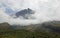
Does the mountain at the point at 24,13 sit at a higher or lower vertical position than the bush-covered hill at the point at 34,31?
higher

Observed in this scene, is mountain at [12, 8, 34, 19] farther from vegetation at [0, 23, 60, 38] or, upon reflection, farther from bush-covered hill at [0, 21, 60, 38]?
vegetation at [0, 23, 60, 38]

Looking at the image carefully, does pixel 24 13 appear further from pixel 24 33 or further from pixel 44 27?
pixel 44 27

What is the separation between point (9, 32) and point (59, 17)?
2742 mm

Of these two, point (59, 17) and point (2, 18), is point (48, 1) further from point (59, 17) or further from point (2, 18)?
point (2, 18)

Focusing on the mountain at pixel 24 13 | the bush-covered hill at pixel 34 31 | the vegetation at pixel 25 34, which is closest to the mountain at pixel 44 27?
the bush-covered hill at pixel 34 31

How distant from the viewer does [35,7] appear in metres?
8.59

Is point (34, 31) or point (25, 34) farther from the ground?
point (34, 31)

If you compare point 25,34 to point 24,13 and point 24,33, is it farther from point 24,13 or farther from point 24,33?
point 24,13

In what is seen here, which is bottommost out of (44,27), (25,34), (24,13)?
(25,34)

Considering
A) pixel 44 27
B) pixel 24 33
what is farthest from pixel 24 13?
pixel 44 27

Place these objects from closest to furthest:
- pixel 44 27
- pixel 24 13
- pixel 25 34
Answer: pixel 44 27, pixel 25 34, pixel 24 13

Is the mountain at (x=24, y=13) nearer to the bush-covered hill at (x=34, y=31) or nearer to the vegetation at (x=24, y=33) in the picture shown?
the bush-covered hill at (x=34, y=31)

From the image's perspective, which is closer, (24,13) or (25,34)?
(25,34)

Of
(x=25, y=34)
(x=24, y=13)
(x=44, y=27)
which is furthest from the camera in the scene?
(x=24, y=13)
